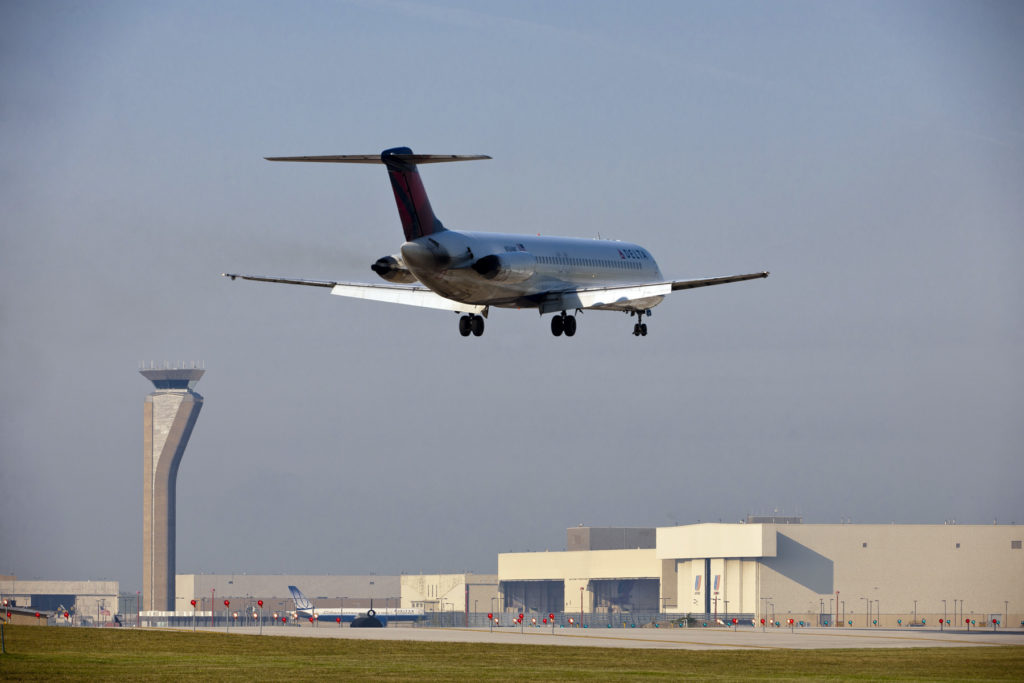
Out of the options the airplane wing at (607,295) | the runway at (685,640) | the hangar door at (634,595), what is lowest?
the hangar door at (634,595)

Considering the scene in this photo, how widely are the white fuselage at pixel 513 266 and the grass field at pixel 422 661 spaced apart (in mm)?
16046

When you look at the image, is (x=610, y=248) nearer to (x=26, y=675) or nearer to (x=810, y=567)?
(x=26, y=675)

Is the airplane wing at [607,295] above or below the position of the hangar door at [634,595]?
above

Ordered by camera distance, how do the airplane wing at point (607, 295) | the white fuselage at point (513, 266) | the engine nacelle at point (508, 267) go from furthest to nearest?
the airplane wing at point (607, 295), the engine nacelle at point (508, 267), the white fuselage at point (513, 266)

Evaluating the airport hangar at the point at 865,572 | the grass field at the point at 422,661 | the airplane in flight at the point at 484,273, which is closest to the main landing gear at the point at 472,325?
the airplane in flight at the point at 484,273

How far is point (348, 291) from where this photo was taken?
233ft

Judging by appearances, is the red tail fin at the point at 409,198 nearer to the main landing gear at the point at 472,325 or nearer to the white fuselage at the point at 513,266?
the white fuselage at the point at 513,266

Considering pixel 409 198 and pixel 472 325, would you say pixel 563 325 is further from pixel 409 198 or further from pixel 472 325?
pixel 409 198

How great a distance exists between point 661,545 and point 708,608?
1201cm

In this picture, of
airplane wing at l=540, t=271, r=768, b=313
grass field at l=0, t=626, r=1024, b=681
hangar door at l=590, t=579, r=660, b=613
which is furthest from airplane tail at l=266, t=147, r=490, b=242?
hangar door at l=590, t=579, r=660, b=613

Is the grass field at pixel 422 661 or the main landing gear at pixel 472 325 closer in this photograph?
the grass field at pixel 422 661

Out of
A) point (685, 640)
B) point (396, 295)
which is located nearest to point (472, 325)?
point (396, 295)

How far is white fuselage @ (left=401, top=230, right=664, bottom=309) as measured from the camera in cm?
6444

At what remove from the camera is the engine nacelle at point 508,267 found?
217 feet
